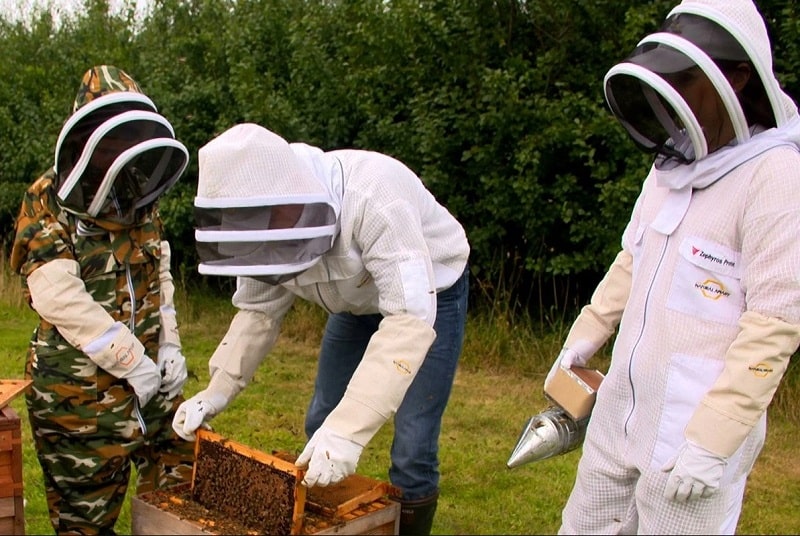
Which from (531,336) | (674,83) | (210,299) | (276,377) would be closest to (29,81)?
(210,299)

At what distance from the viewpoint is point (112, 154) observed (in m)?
3.05

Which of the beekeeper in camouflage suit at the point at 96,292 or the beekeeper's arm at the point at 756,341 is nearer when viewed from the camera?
the beekeeper's arm at the point at 756,341

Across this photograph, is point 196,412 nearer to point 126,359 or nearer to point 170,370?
point 126,359

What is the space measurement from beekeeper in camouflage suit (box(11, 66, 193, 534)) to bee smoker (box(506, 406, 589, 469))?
1432 millimetres

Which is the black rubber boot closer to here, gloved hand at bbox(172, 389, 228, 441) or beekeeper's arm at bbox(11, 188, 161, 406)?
gloved hand at bbox(172, 389, 228, 441)

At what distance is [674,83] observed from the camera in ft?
7.30

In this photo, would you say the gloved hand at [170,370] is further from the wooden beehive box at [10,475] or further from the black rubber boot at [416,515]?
the black rubber boot at [416,515]

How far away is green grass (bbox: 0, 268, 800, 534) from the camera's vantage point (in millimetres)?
4023

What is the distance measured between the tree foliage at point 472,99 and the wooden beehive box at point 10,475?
3956 millimetres

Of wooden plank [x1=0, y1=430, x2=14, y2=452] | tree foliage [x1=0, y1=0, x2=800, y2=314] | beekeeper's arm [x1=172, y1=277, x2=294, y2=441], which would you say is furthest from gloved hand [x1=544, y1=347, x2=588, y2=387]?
tree foliage [x1=0, y1=0, x2=800, y2=314]

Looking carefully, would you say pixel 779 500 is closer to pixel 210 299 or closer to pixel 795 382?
pixel 795 382

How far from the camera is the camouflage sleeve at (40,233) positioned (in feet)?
10.1

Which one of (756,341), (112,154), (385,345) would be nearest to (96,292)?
(112,154)

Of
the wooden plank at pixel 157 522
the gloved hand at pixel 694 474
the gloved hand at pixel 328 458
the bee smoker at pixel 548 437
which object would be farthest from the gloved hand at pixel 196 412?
the gloved hand at pixel 694 474
